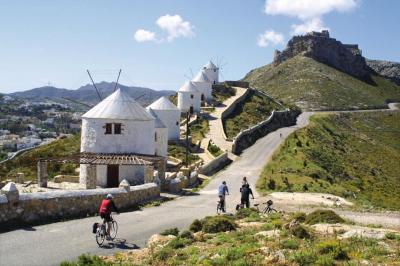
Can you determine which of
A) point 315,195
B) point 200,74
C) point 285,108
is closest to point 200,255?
point 315,195

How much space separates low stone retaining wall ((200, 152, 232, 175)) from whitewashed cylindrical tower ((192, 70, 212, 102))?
3463 centimetres

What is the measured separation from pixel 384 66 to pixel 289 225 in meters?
193

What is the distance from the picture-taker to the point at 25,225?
18.7 m

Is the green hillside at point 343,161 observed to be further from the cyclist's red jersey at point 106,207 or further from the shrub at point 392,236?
the cyclist's red jersey at point 106,207

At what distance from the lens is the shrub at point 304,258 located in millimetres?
12866

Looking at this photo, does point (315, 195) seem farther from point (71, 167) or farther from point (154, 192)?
point (71, 167)

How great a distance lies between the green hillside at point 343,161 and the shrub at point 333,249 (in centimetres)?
2034

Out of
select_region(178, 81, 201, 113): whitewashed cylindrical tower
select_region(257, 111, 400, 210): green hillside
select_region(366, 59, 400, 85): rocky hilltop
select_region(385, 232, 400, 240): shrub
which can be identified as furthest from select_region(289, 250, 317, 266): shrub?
select_region(366, 59, 400, 85): rocky hilltop

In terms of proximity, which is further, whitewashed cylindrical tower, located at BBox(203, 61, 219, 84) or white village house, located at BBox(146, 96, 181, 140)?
whitewashed cylindrical tower, located at BBox(203, 61, 219, 84)

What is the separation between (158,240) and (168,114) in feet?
131

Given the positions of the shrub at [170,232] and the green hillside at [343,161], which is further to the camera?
the green hillside at [343,161]

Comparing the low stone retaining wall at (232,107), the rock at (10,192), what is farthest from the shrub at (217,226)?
the low stone retaining wall at (232,107)

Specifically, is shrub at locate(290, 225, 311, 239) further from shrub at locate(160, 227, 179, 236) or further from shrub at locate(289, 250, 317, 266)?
shrub at locate(160, 227, 179, 236)

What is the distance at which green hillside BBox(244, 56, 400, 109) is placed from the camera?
11556cm
